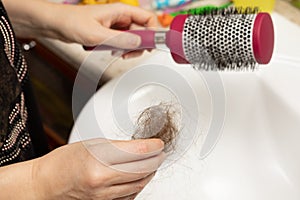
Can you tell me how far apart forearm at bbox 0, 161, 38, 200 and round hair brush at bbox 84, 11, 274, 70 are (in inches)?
Result: 10.0

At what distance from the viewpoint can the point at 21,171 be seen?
522 millimetres

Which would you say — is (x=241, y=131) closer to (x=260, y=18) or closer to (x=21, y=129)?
(x=260, y=18)

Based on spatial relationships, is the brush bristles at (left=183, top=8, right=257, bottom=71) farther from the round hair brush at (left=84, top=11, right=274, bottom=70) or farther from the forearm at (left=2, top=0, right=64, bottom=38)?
the forearm at (left=2, top=0, right=64, bottom=38)

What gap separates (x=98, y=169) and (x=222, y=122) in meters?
0.24

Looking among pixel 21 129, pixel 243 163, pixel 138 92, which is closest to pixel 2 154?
pixel 21 129

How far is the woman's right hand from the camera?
1.54 feet

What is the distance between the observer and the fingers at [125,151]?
0.47 meters

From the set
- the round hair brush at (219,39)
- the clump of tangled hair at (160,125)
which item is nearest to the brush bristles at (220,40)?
the round hair brush at (219,39)

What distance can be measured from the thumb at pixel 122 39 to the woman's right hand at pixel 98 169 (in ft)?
0.72

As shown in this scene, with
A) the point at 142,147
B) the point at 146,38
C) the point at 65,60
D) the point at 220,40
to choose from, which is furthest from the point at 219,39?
the point at 65,60

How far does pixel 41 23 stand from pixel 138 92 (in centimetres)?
18

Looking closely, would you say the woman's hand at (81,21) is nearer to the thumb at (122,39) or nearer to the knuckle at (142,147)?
the thumb at (122,39)

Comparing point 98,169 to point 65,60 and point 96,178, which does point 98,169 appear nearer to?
point 96,178

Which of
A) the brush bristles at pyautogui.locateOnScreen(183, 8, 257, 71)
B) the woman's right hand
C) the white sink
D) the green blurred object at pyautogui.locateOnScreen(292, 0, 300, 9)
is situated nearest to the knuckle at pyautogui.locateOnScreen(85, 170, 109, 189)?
the woman's right hand
